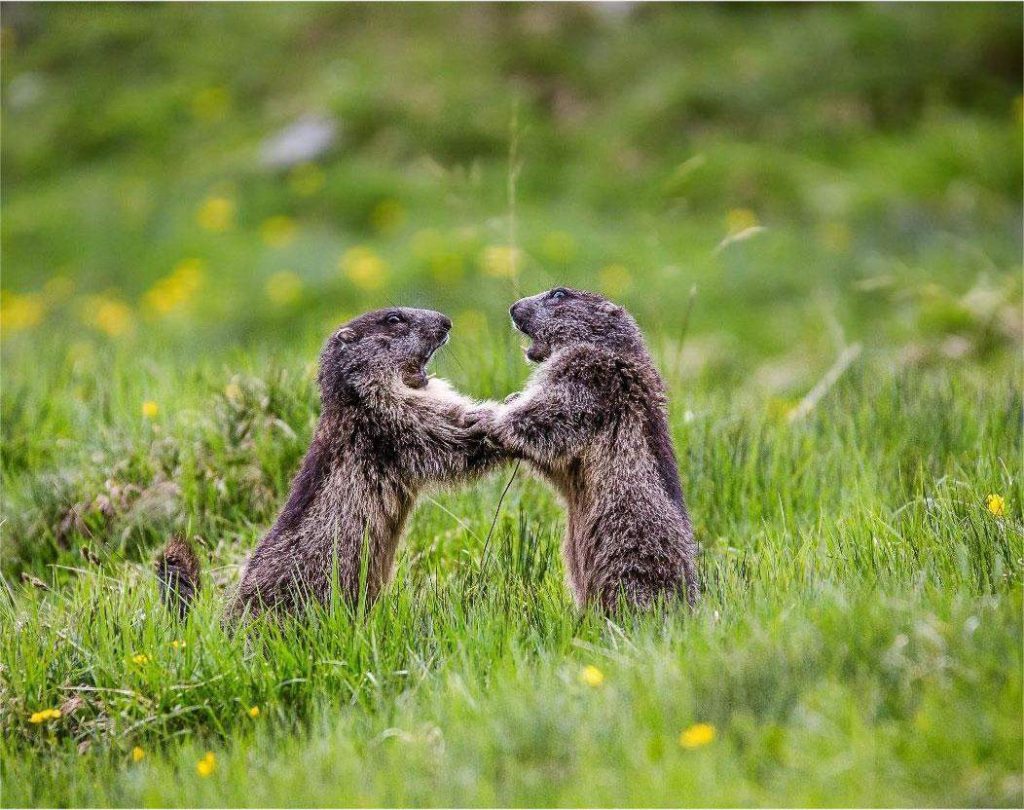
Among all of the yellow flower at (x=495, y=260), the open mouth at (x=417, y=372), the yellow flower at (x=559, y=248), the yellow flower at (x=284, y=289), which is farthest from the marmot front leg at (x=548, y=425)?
the yellow flower at (x=284, y=289)

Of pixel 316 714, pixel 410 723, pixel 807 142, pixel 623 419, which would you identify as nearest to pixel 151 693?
pixel 316 714

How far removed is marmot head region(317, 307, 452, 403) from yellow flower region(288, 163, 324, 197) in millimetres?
8434

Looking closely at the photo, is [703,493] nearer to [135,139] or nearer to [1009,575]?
[1009,575]

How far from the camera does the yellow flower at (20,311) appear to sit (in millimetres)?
11084

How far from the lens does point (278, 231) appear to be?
1259 cm

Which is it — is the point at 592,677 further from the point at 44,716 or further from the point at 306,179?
the point at 306,179

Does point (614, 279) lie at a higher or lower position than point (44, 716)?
higher

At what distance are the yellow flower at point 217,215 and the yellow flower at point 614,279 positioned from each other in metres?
4.64

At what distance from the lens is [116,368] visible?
22.4ft

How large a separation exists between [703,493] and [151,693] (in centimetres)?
262

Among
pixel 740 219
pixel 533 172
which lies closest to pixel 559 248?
pixel 740 219

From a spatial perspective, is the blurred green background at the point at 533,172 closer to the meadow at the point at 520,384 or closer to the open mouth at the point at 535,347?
the meadow at the point at 520,384

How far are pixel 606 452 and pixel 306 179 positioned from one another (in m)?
9.56

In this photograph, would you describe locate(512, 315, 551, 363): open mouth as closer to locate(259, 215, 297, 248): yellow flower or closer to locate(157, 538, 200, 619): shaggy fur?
A: locate(157, 538, 200, 619): shaggy fur
